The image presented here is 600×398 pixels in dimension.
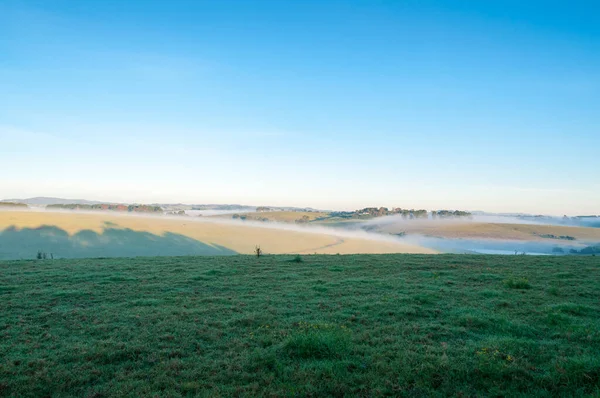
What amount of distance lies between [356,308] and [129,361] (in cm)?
625

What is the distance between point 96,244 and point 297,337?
3666 cm

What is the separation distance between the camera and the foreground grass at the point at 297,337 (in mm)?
5859

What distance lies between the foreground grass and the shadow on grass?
20325mm

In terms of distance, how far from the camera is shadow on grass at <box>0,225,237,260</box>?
33562mm

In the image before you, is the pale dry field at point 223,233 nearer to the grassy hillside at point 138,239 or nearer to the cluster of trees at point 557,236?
the grassy hillside at point 138,239

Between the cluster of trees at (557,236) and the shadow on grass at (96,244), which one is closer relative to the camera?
the shadow on grass at (96,244)

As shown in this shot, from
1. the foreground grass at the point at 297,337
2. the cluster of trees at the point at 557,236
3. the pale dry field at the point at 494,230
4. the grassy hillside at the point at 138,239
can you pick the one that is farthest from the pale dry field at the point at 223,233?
the foreground grass at the point at 297,337

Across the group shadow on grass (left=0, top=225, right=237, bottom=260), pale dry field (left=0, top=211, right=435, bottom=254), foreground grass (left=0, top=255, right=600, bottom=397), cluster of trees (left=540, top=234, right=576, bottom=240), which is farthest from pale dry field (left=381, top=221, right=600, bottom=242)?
foreground grass (left=0, top=255, right=600, bottom=397)

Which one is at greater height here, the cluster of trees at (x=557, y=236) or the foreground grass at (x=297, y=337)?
the foreground grass at (x=297, y=337)

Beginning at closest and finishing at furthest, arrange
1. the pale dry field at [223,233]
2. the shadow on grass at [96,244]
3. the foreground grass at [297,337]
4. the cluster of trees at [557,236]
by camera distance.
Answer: the foreground grass at [297,337] → the shadow on grass at [96,244] → the pale dry field at [223,233] → the cluster of trees at [557,236]

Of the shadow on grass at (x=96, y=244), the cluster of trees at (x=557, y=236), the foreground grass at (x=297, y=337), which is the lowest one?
the shadow on grass at (x=96, y=244)

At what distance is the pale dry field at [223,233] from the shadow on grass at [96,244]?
58.9 inches

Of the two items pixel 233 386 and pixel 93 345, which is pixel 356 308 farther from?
pixel 93 345

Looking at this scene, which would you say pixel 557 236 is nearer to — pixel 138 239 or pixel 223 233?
pixel 223 233
